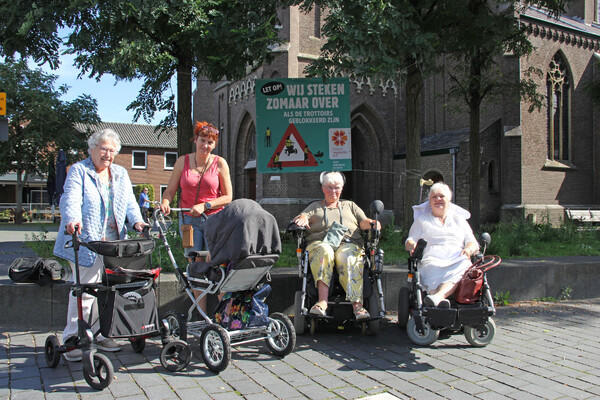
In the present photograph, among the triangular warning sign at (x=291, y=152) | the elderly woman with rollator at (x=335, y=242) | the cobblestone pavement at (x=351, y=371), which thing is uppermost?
the triangular warning sign at (x=291, y=152)

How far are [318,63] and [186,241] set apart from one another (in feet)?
12.3

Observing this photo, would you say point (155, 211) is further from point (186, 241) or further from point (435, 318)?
point (435, 318)

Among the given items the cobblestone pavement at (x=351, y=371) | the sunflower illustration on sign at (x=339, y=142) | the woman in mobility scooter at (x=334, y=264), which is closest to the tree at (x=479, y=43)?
the sunflower illustration on sign at (x=339, y=142)

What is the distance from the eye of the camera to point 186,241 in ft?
16.3

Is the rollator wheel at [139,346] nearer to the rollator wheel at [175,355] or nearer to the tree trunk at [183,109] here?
the rollator wheel at [175,355]

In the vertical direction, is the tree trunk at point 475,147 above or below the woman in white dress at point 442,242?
above

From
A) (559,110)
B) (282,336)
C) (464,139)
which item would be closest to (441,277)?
(282,336)

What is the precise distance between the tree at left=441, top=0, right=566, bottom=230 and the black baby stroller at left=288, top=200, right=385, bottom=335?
5.52 metres

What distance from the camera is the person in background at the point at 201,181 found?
496 centimetres

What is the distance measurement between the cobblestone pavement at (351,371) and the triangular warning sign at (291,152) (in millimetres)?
5786

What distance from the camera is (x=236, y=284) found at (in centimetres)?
420

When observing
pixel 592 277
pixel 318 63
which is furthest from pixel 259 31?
pixel 592 277

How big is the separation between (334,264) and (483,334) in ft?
→ 5.34

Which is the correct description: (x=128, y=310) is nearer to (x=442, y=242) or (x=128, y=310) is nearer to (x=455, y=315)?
(x=455, y=315)
